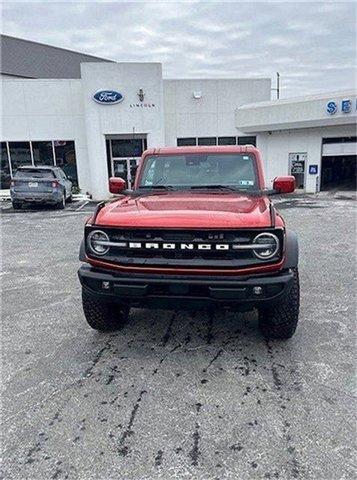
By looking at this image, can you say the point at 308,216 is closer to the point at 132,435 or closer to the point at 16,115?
the point at 132,435

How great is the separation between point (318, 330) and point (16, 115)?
20751mm

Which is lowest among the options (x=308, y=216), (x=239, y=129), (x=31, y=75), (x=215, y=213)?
(x=308, y=216)

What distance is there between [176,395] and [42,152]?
20.7 metres

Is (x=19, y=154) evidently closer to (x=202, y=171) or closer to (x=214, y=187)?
(x=202, y=171)

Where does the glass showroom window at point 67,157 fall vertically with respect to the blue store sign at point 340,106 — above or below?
below

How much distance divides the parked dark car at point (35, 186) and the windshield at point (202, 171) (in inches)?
419

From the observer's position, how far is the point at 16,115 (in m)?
20.3

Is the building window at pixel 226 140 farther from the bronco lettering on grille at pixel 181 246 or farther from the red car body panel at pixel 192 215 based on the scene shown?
the bronco lettering on grille at pixel 181 246

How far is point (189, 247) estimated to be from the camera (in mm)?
3162

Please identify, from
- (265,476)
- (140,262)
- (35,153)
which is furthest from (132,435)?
(35,153)

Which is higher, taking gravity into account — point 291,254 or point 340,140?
point 340,140

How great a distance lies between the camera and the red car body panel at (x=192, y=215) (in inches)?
123

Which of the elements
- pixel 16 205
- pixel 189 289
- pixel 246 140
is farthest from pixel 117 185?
pixel 246 140

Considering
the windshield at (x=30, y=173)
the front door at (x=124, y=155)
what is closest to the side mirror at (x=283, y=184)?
the windshield at (x=30, y=173)
